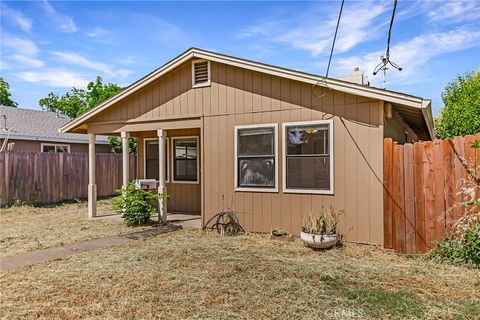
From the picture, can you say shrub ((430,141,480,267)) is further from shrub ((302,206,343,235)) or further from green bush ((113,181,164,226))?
green bush ((113,181,164,226))

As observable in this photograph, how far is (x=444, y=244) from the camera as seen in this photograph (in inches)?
217

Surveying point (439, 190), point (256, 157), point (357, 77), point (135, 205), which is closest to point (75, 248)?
point (135, 205)

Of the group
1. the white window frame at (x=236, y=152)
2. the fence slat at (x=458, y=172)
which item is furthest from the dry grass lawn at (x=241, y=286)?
the white window frame at (x=236, y=152)

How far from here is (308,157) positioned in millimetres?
6992

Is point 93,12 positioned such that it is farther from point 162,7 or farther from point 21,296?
point 21,296

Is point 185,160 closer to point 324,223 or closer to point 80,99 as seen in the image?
point 324,223

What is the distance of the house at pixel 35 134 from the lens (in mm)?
15091

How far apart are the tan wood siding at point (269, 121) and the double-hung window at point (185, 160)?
5.90 feet

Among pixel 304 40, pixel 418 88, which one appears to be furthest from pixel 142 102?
pixel 418 88

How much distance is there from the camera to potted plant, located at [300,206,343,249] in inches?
243

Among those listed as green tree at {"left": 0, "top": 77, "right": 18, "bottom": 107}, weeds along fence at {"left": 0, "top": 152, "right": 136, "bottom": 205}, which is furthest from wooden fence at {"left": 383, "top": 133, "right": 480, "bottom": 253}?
green tree at {"left": 0, "top": 77, "right": 18, "bottom": 107}

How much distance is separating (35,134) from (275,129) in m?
13.0

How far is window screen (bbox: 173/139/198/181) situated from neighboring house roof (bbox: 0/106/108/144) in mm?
7863

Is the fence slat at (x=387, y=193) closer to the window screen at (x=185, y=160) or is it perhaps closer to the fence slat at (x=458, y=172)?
the fence slat at (x=458, y=172)
